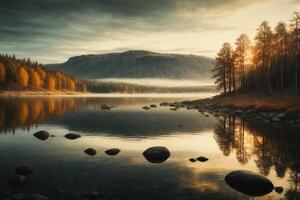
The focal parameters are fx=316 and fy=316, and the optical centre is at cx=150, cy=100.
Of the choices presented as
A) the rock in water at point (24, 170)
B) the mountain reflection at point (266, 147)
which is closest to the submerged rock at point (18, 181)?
the rock in water at point (24, 170)

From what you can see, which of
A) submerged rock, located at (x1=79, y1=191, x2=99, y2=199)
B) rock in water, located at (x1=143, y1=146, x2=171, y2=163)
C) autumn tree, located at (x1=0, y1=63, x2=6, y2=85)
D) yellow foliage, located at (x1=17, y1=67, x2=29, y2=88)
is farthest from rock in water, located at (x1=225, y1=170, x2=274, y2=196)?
yellow foliage, located at (x1=17, y1=67, x2=29, y2=88)

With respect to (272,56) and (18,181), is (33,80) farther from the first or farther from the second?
(18,181)

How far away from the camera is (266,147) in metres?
31.1

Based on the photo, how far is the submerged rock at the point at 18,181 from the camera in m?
18.7

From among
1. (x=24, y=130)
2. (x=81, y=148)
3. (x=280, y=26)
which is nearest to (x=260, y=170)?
(x=81, y=148)

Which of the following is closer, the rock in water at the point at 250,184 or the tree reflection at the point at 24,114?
the rock in water at the point at 250,184

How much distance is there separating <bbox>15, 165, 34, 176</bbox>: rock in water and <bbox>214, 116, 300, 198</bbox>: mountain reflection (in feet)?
52.1

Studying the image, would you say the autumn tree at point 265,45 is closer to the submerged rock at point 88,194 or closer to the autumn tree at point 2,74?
the submerged rock at point 88,194

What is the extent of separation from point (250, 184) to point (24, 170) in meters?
14.7

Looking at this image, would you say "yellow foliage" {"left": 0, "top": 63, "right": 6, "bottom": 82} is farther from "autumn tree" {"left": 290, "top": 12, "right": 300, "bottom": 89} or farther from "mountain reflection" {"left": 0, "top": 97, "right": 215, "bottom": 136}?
"autumn tree" {"left": 290, "top": 12, "right": 300, "bottom": 89}

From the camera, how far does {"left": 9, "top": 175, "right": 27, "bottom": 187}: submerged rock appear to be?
1873cm

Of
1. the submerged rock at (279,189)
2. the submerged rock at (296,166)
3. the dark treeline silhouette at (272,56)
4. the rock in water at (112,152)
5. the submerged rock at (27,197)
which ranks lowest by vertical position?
the submerged rock at (279,189)

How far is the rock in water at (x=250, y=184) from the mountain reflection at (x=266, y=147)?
1.34 m

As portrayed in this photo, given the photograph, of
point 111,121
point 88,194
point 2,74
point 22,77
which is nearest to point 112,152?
point 88,194
